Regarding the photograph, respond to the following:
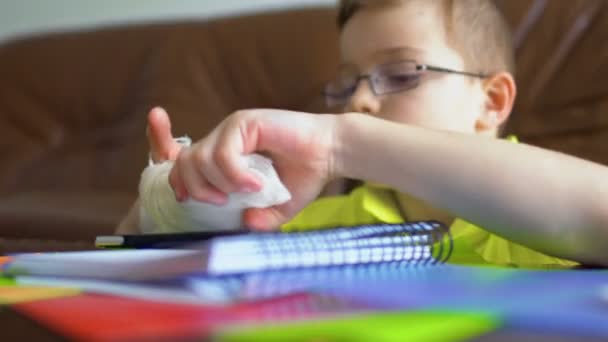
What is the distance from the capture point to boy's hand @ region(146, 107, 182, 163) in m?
0.72

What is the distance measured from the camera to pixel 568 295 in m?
0.40

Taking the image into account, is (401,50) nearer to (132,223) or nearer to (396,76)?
(396,76)

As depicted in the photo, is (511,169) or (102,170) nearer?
(511,169)

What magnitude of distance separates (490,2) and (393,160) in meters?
0.66

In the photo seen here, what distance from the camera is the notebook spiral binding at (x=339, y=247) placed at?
1.39 feet

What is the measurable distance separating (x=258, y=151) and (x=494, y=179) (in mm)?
203

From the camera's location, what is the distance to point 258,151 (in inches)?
25.1

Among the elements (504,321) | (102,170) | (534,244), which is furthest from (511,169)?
(102,170)

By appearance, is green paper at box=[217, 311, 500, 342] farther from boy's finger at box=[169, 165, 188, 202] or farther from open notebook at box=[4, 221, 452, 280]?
boy's finger at box=[169, 165, 188, 202]

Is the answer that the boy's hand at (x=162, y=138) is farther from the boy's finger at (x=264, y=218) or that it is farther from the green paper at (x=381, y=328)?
the green paper at (x=381, y=328)

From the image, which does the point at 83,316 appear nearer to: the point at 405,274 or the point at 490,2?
the point at 405,274

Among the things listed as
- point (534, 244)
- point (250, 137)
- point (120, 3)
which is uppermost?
point (120, 3)

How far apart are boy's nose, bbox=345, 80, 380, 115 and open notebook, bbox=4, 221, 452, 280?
0.45 metres

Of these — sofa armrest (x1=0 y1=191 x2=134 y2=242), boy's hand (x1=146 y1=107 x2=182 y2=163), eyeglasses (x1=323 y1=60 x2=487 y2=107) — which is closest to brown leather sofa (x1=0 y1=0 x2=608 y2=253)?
sofa armrest (x1=0 y1=191 x2=134 y2=242)
